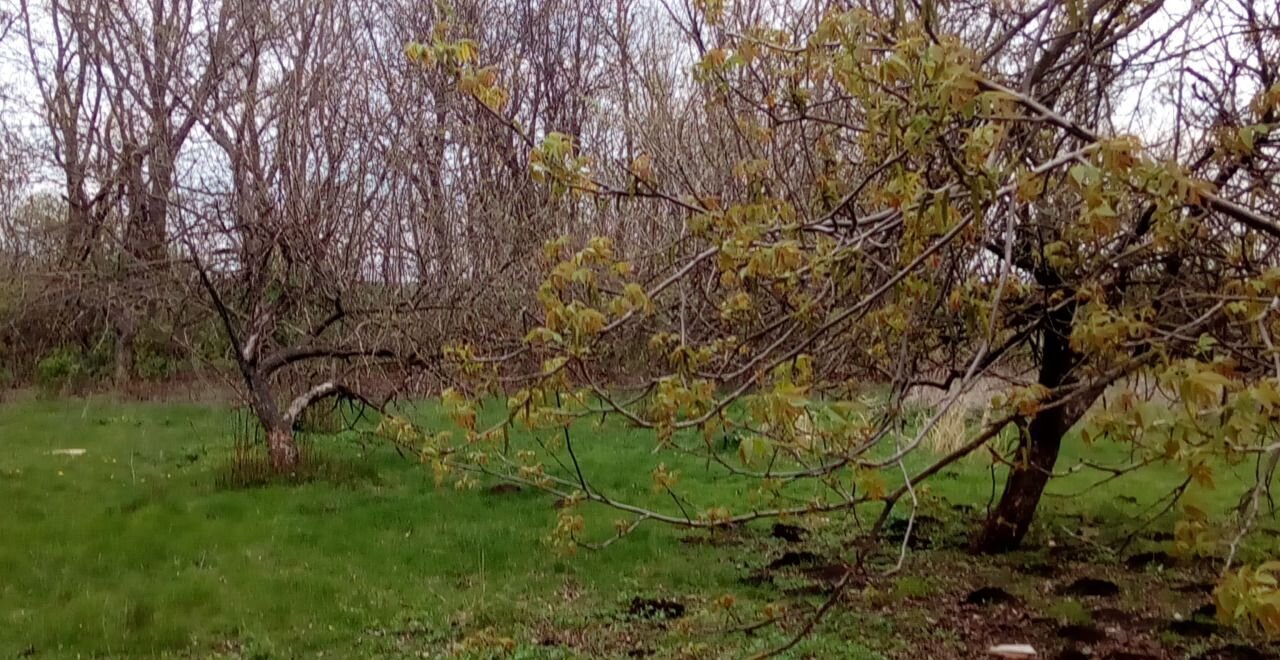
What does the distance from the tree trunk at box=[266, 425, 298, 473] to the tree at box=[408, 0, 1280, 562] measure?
4670 mm

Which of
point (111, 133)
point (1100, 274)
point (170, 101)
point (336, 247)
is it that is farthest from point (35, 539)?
point (111, 133)

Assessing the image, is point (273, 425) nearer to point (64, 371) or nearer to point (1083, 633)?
point (1083, 633)

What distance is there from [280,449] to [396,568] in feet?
10.1

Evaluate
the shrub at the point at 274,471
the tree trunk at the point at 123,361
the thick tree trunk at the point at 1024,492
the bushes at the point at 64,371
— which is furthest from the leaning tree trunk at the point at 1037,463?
the bushes at the point at 64,371

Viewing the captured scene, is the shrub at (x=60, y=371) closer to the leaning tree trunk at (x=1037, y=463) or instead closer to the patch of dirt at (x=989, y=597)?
the leaning tree trunk at (x=1037, y=463)

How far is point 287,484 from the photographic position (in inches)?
361

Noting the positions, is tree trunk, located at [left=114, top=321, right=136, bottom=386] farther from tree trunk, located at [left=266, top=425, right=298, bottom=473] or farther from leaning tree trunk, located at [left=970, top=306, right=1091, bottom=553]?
leaning tree trunk, located at [left=970, top=306, right=1091, bottom=553]

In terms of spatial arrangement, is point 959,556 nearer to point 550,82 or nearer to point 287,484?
point 287,484

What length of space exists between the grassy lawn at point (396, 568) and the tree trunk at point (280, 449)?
1.50 ft

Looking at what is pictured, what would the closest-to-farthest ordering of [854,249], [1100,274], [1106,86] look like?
→ [854,249] < [1100,274] < [1106,86]

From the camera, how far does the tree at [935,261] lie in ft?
8.04

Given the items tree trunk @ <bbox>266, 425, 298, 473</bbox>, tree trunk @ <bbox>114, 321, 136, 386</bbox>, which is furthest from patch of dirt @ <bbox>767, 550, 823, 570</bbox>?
tree trunk @ <bbox>114, 321, 136, 386</bbox>

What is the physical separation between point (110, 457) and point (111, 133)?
6.01 m

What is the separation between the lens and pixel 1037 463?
20.9 ft
